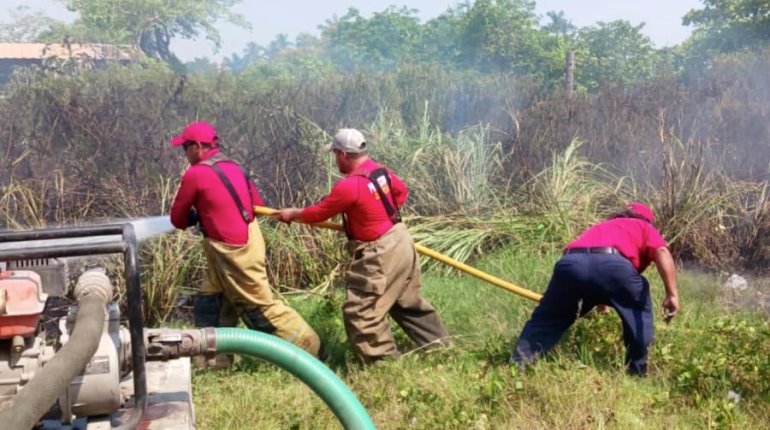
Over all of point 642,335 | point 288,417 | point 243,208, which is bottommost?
point 288,417

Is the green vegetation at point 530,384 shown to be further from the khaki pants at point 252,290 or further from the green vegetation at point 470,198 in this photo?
the khaki pants at point 252,290

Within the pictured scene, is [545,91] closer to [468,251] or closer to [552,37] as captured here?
[468,251]

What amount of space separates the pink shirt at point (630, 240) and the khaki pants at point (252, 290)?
186 cm

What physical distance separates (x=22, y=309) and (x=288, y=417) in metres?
2.03

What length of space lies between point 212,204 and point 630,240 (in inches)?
104

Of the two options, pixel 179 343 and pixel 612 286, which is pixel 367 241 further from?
pixel 179 343

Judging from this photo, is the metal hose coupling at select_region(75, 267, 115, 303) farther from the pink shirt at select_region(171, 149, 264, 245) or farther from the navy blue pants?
the navy blue pants

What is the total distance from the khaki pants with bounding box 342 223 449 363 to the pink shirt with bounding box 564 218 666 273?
1.09 m

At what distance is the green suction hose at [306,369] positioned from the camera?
284 centimetres

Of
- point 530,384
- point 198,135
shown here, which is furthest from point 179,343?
point 198,135

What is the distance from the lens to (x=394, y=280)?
5375 millimetres

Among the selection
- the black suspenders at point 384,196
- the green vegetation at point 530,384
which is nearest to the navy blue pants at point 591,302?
the green vegetation at point 530,384

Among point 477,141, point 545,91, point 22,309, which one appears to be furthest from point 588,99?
point 22,309

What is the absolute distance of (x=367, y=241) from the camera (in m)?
5.35
